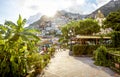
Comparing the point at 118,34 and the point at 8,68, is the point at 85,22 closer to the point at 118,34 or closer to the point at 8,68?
the point at 118,34

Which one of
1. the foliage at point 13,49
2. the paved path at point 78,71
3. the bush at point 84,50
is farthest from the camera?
the bush at point 84,50

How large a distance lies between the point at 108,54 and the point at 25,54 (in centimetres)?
765

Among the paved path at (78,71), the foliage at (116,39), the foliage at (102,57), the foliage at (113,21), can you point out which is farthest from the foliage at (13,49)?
the foliage at (113,21)

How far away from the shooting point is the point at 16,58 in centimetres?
996

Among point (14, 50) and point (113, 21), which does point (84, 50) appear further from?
point (14, 50)

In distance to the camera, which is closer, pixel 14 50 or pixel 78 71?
pixel 14 50

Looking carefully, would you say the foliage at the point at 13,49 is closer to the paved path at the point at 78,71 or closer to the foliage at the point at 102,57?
the paved path at the point at 78,71

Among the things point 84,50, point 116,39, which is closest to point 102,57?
point 84,50

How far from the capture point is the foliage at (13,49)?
9703 millimetres

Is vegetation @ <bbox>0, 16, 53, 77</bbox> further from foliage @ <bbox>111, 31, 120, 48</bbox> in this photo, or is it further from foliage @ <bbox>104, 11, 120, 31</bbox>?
foliage @ <bbox>104, 11, 120, 31</bbox>

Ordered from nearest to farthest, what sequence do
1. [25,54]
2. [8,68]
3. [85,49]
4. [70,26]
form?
[8,68], [25,54], [85,49], [70,26]

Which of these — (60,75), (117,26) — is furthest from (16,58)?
(117,26)

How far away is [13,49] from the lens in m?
9.91

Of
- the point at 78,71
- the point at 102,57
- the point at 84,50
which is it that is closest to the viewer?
the point at 78,71
